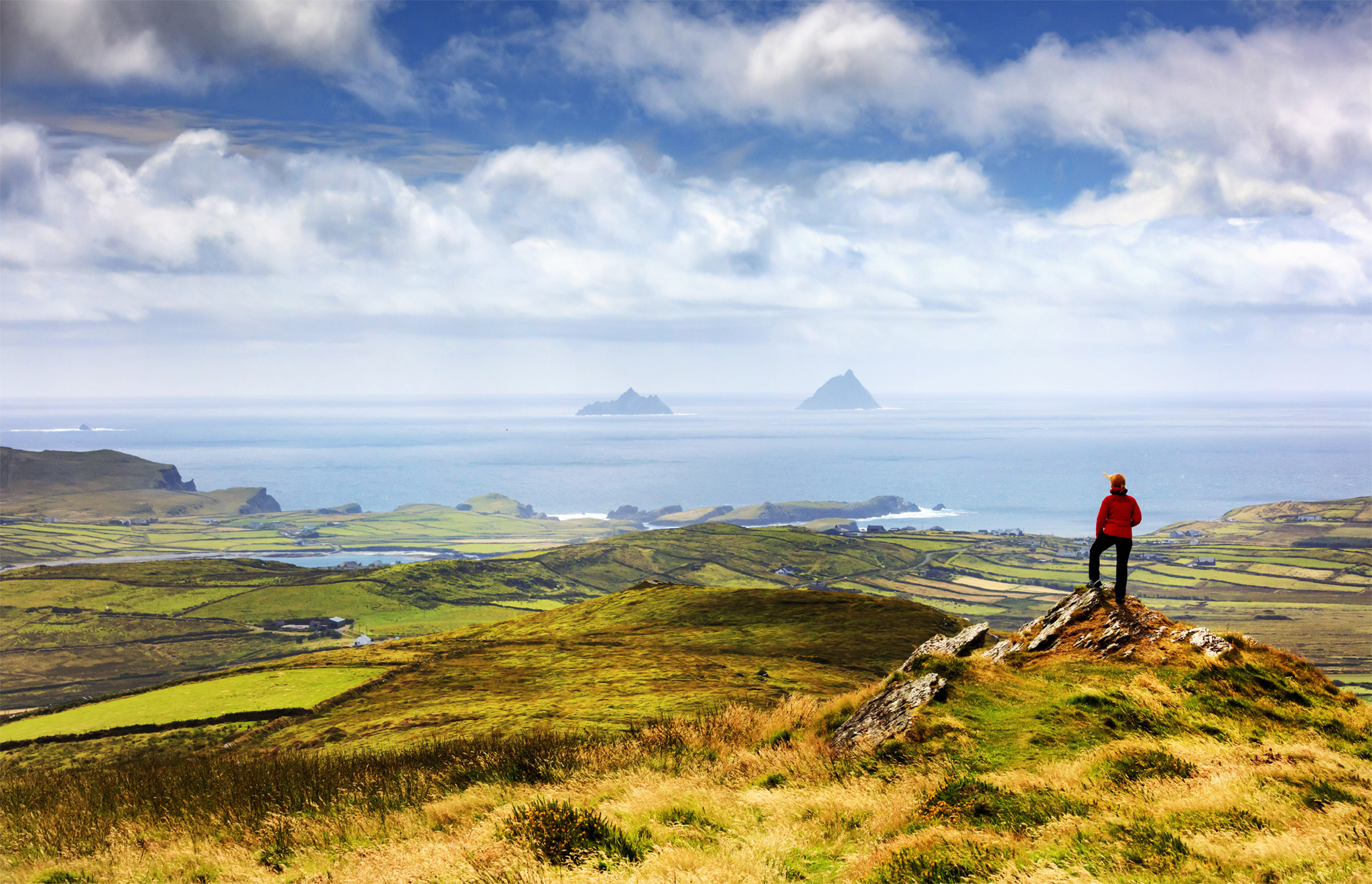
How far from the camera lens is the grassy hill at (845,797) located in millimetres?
11109

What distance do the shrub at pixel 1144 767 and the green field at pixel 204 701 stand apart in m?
59.1

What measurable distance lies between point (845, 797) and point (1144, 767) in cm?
536

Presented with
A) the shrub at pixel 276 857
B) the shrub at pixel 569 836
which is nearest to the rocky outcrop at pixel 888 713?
the shrub at pixel 569 836

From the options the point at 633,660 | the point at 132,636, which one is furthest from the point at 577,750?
the point at 132,636

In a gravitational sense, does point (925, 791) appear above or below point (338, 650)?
above

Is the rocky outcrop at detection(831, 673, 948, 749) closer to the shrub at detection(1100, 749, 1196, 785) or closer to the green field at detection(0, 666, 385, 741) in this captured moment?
the shrub at detection(1100, 749, 1196, 785)

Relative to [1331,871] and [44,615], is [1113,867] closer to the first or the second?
[1331,871]

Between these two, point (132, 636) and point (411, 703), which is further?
point (132, 636)

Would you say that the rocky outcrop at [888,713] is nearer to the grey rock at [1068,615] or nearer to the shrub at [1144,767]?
the shrub at [1144,767]

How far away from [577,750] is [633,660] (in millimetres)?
42607

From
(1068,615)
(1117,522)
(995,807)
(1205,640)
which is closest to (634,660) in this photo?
(1068,615)

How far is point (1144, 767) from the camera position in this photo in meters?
13.9

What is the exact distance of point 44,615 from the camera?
178250 mm

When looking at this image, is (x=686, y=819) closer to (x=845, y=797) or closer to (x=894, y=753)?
(x=845, y=797)
